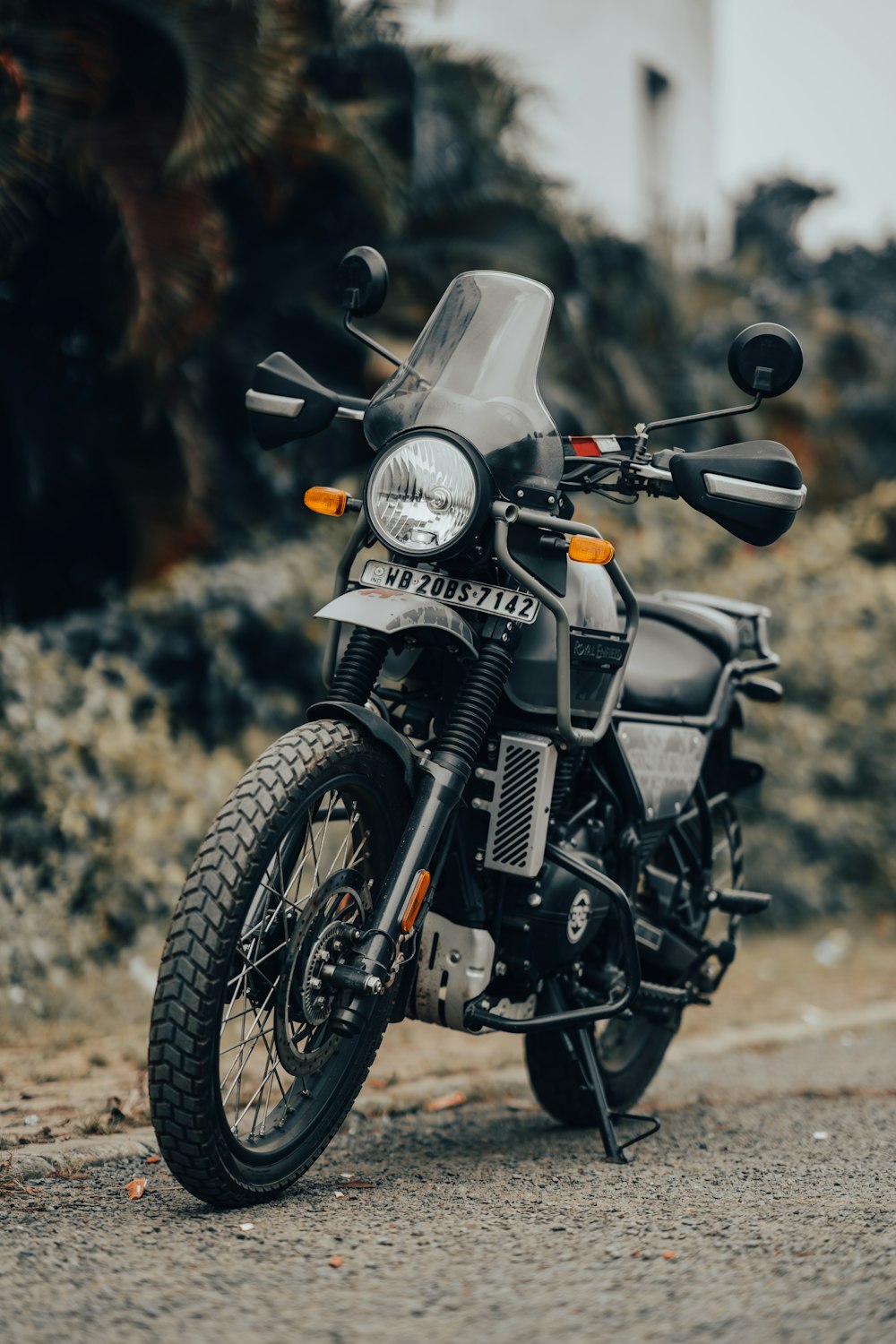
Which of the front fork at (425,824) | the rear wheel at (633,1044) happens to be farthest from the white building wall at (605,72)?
the front fork at (425,824)

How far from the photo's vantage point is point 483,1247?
2887 mm

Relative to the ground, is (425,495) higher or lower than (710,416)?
lower

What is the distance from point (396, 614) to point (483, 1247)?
4.21 ft

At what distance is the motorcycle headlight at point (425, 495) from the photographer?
10.9 ft

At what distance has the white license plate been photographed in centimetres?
340

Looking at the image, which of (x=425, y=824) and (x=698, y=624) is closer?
(x=425, y=824)

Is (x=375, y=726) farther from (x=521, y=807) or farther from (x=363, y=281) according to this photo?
(x=363, y=281)

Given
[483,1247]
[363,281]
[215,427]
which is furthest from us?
[215,427]

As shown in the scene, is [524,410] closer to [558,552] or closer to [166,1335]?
[558,552]

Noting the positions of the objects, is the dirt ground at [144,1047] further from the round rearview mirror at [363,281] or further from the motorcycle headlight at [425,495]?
the round rearview mirror at [363,281]

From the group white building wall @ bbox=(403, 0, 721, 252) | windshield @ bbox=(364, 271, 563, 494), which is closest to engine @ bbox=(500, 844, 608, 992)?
windshield @ bbox=(364, 271, 563, 494)

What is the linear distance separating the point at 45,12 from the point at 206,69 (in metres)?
0.73

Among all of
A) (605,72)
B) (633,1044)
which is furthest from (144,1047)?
(605,72)

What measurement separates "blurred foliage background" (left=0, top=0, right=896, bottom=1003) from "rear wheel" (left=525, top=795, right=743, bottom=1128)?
2.13 m
